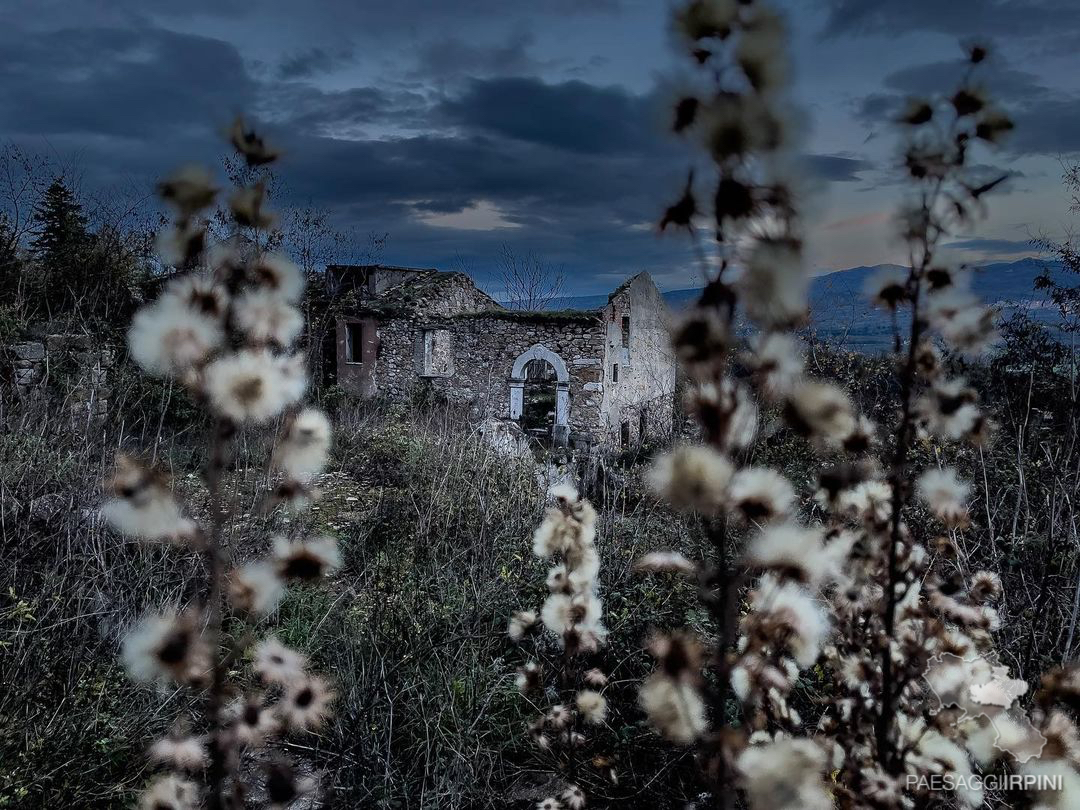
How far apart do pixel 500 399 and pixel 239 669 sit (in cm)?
1302

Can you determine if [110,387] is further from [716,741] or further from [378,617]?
[716,741]

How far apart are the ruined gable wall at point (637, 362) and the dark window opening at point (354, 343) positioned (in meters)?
6.71

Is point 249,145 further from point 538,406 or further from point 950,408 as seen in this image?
point 538,406

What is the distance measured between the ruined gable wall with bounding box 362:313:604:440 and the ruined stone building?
0.08 ft

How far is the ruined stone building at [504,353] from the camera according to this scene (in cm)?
1512

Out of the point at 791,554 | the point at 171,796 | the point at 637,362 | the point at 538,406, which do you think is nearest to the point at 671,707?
the point at 791,554

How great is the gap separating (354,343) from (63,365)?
974 cm

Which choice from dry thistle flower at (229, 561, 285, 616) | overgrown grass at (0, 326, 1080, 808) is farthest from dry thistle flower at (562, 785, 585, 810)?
dry thistle flower at (229, 561, 285, 616)

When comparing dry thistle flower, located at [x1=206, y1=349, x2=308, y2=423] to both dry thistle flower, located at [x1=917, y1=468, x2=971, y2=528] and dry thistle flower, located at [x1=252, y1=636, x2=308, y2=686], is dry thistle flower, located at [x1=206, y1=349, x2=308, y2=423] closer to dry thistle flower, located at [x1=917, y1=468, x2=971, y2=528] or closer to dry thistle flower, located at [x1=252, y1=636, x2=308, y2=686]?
dry thistle flower, located at [x1=252, y1=636, x2=308, y2=686]

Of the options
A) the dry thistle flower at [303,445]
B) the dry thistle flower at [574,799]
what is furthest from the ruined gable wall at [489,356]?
the dry thistle flower at [303,445]

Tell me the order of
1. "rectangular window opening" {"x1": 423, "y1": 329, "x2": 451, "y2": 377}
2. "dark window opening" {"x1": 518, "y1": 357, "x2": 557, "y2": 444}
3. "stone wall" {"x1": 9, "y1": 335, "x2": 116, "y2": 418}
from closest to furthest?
"stone wall" {"x1": 9, "y1": 335, "x2": 116, "y2": 418} < "dark window opening" {"x1": 518, "y1": 357, "x2": 557, "y2": 444} < "rectangular window opening" {"x1": 423, "y1": 329, "x2": 451, "y2": 377}

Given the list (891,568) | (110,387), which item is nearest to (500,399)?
(110,387)

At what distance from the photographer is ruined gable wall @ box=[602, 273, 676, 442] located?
51.7ft

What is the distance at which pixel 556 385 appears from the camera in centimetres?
1544
